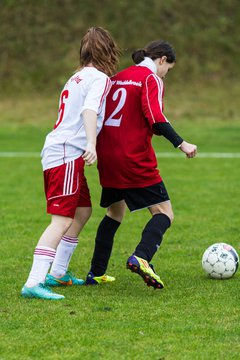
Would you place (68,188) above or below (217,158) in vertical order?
above

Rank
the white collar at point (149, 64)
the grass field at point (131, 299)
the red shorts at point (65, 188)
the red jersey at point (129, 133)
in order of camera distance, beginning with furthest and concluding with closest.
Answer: the white collar at point (149, 64), the red jersey at point (129, 133), the red shorts at point (65, 188), the grass field at point (131, 299)

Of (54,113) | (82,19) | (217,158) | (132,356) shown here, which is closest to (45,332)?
(132,356)

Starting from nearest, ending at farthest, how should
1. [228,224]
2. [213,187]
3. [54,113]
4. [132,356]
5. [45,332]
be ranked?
[132,356], [45,332], [228,224], [213,187], [54,113]

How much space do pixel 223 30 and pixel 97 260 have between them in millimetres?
23595

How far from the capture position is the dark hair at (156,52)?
642 centimetres

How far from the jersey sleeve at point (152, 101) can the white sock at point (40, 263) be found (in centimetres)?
119

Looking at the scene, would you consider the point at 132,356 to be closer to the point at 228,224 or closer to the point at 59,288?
the point at 59,288

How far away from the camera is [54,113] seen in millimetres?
26062

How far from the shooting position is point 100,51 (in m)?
6.12

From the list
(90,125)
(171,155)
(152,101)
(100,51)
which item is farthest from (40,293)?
(171,155)

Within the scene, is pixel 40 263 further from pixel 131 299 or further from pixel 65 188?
pixel 131 299

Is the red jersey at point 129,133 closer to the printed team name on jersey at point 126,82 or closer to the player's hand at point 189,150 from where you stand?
the printed team name on jersey at point 126,82

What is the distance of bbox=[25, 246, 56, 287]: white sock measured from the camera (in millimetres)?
5941

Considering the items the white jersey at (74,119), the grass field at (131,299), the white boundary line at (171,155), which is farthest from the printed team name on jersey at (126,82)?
the white boundary line at (171,155)
